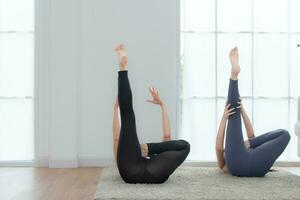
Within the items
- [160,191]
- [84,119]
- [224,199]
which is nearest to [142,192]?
[160,191]

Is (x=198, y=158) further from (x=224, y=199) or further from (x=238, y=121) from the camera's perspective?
(x=224, y=199)

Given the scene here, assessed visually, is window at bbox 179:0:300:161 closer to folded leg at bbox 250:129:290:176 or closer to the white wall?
the white wall

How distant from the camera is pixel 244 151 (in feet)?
14.0

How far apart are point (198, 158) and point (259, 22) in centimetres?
173

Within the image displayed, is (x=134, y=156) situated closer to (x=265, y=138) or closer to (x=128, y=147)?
(x=128, y=147)

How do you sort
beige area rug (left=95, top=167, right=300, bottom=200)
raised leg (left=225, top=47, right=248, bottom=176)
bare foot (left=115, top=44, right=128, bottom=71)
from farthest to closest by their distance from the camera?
1. raised leg (left=225, top=47, right=248, bottom=176)
2. bare foot (left=115, top=44, right=128, bottom=71)
3. beige area rug (left=95, top=167, right=300, bottom=200)

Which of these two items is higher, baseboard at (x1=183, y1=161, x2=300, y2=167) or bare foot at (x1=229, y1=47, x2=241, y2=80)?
bare foot at (x1=229, y1=47, x2=241, y2=80)

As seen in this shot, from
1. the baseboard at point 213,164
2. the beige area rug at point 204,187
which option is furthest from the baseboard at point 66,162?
the beige area rug at point 204,187

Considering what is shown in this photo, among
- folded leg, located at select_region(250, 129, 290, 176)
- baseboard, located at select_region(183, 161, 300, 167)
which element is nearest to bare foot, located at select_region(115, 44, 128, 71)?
folded leg, located at select_region(250, 129, 290, 176)

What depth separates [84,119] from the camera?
5.69 metres

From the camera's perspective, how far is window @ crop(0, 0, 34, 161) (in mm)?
5801

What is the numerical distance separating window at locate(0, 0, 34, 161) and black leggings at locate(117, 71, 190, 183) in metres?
2.19

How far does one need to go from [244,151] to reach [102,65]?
2.12 meters

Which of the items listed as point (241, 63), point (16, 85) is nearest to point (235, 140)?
point (241, 63)
